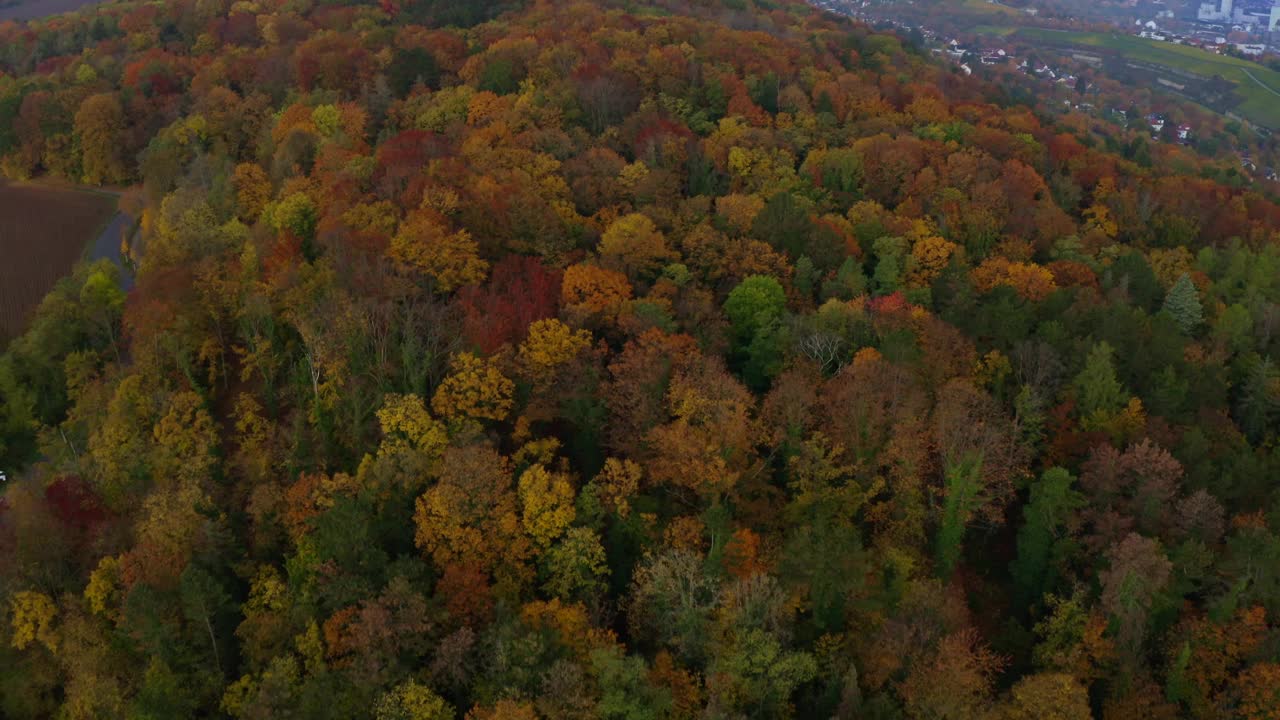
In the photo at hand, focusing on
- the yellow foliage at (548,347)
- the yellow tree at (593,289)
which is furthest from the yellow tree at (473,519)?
the yellow tree at (593,289)

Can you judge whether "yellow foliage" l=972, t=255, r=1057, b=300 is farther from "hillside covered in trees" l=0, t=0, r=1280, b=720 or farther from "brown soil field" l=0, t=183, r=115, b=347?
"brown soil field" l=0, t=183, r=115, b=347

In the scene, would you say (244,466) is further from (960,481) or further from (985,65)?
(985,65)

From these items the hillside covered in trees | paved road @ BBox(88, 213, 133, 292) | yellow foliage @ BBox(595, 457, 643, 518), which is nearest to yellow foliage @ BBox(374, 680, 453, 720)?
the hillside covered in trees

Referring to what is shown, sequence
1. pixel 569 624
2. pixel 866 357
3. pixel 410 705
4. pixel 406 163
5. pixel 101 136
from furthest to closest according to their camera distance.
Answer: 1. pixel 101 136
2. pixel 406 163
3. pixel 866 357
4. pixel 569 624
5. pixel 410 705

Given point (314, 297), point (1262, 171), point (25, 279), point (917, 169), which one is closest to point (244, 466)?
point (314, 297)

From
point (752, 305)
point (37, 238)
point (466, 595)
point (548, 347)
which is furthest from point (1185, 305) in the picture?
point (37, 238)

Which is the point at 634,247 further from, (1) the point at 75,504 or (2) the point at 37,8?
(2) the point at 37,8
